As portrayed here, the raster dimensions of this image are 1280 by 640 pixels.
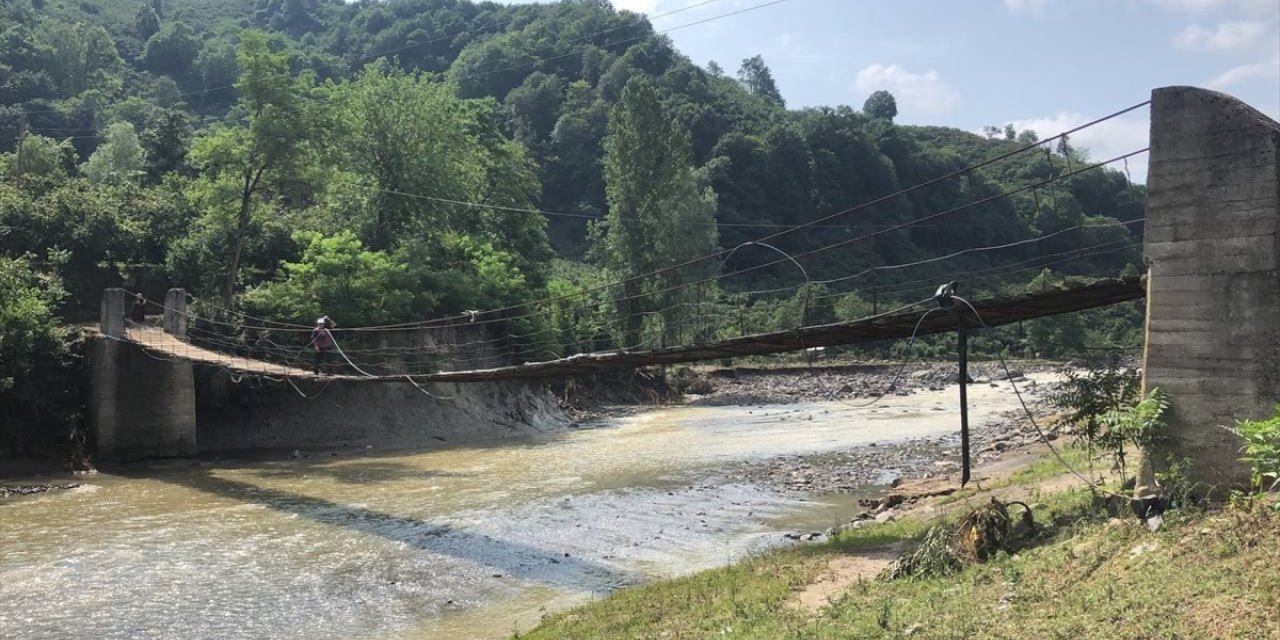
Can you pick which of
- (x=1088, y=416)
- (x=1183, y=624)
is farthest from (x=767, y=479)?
(x=1183, y=624)

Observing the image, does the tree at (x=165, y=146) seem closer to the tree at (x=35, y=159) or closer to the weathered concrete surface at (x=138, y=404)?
the tree at (x=35, y=159)

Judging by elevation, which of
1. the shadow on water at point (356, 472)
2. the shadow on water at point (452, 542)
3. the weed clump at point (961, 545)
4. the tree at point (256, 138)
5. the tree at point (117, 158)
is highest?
the tree at point (117, 158)

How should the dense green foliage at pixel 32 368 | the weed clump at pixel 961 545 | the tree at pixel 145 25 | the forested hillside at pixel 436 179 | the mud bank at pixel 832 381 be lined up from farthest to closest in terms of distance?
the tree at pixel 145 25, the mud bank at pixel 832 381, the forested hillside at pixel 436 179, the dense green foliage at pixel 32 368, the weed clump at pixel 961 545

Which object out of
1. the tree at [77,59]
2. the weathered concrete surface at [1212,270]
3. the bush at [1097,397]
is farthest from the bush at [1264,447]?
the tree at [77,59]

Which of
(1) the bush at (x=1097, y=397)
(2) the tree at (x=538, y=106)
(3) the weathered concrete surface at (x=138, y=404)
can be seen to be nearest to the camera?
(1) the bush at (x=1097, y=397)

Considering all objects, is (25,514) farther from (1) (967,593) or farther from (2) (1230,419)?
(2) (1230,419)

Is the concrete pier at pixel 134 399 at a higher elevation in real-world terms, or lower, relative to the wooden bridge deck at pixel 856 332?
lower

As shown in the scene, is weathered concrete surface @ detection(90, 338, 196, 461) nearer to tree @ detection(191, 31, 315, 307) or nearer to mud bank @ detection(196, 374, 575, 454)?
mud bank @ detection(196, 374, 575, 454)

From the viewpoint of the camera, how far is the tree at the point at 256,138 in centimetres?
2281

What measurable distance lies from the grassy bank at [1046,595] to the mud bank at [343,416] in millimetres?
13694

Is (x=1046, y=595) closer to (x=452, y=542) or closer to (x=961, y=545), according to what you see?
(x=961, y=545)

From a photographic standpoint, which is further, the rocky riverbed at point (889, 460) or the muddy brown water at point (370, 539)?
the rocky riverbed at point (889, 460)

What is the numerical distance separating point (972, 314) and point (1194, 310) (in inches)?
82.1

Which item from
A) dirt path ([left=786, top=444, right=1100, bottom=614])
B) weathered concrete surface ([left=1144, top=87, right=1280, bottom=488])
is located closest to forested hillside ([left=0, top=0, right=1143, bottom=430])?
weathered concrete surface ([left=1144, top=87, right=1280, bottom=488])
